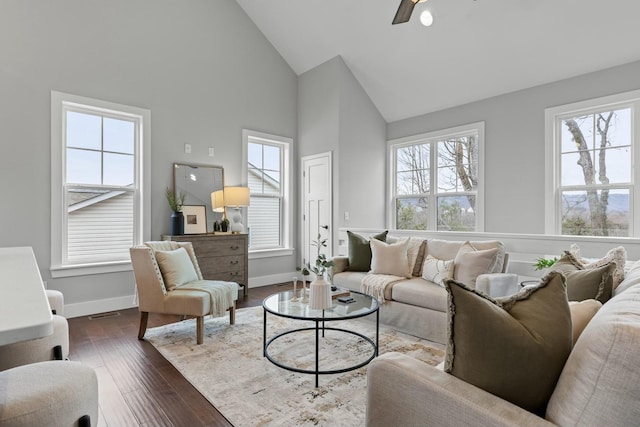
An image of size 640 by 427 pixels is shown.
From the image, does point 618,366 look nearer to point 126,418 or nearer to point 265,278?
point 126,418

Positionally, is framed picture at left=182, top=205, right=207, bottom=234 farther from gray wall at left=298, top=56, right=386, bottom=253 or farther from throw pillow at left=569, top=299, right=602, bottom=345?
throw pillow at left=569, top=299, right=602, bottom=345

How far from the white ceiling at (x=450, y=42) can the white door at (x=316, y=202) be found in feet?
4.74

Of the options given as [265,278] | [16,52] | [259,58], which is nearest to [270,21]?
[259,58]

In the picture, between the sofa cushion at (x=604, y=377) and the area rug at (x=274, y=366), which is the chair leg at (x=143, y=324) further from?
the sofa cushion at (x=604, y=377)

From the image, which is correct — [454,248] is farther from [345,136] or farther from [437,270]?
[345,136]

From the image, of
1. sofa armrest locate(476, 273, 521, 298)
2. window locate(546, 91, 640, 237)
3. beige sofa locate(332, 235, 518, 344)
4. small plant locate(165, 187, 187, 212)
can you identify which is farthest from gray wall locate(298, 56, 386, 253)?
sofa armrest locate(476, 273, 521, 298)

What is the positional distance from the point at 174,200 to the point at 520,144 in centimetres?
446

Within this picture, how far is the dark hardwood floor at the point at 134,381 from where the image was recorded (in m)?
1.97

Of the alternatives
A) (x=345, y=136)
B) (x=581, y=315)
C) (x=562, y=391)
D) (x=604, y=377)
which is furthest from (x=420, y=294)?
(x=345, y=136)

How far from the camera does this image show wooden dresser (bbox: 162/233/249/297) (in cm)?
443

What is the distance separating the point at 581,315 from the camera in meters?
1.22

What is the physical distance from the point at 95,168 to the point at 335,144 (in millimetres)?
3138

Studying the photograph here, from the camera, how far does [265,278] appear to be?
5594mm

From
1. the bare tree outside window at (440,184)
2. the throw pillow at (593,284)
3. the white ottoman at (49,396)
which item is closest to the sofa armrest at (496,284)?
the throw pillow at (593,284)
